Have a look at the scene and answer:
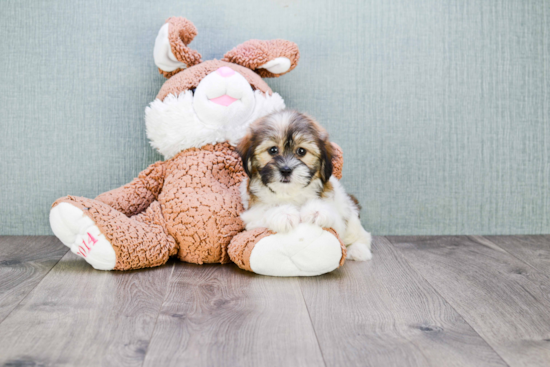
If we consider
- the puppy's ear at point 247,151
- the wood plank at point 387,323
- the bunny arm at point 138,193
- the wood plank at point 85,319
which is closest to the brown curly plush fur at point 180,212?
the bunny arm at point 138,193

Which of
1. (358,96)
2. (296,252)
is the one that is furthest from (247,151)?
(358,96)

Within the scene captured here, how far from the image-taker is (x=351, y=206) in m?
2.18

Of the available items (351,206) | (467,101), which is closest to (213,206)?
(351,206)

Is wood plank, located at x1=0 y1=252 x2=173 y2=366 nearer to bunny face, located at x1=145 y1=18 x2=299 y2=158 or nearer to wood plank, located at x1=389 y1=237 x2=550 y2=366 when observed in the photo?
bunny face, located at x1=145 y1=18 x2=299 y2=158

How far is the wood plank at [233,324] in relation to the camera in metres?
1.21

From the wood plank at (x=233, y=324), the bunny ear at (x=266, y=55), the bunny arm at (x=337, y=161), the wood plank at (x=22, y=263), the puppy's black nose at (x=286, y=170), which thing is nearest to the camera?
the wood plank at (x=233, y=324)

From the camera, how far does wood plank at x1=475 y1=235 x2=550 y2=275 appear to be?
2129 mm

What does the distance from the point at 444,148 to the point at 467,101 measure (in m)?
0.28

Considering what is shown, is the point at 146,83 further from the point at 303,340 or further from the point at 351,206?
the point at 303,340

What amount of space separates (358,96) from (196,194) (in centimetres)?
106

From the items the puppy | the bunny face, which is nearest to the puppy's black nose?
the puppy

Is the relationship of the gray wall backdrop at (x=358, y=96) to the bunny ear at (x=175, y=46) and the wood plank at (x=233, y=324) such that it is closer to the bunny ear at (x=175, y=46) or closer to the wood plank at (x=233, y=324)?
the bunny ear at (x=175, y=46)

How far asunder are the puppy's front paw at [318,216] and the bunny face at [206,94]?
0.52 meters

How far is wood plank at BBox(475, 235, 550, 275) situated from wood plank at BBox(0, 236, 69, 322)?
6.55 feet
